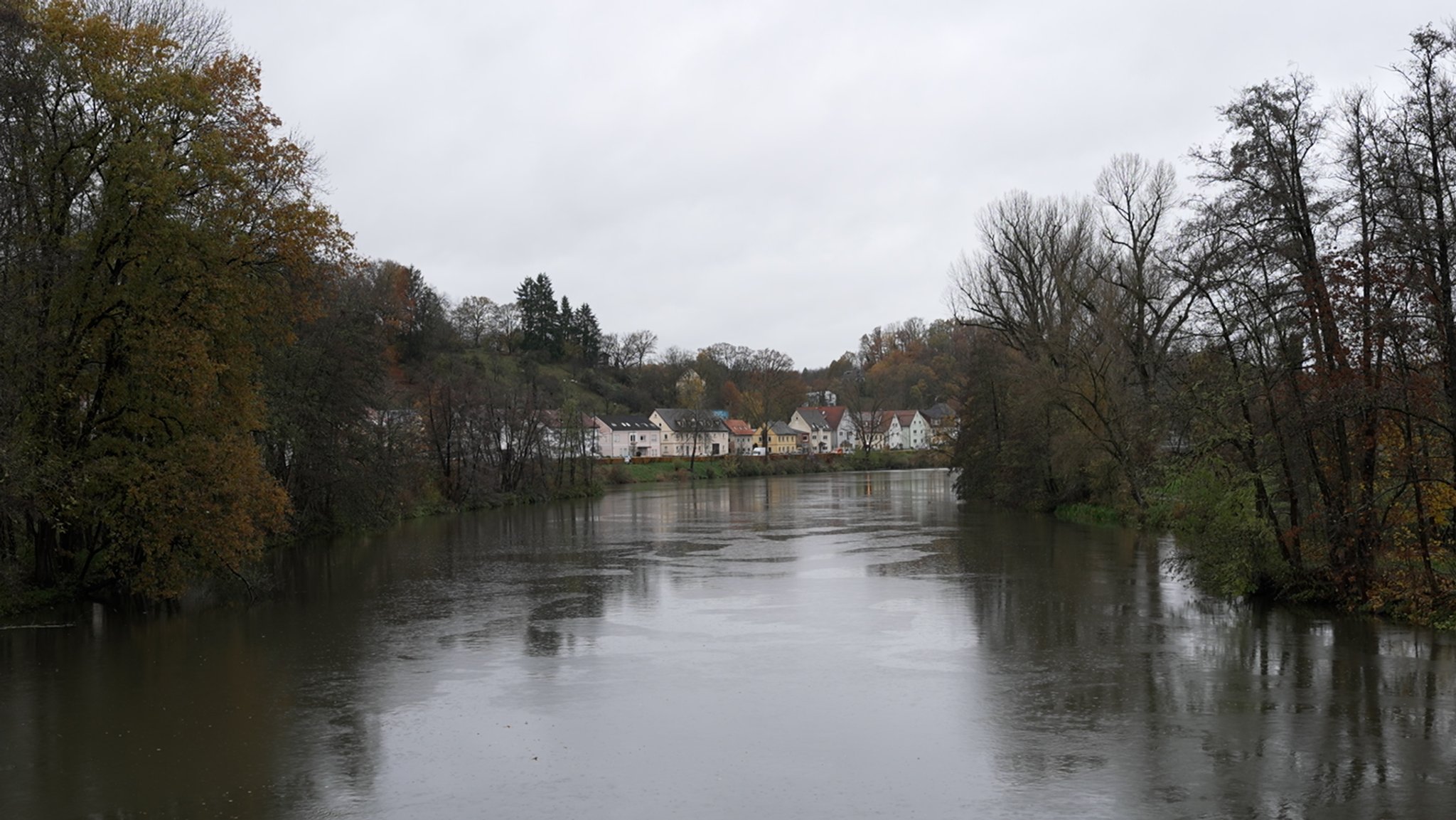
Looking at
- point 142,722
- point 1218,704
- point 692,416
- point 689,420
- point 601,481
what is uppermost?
point 692,416

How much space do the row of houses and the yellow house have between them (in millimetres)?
80

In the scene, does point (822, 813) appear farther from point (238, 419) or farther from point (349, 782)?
point (238, 419)

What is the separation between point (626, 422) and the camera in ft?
343

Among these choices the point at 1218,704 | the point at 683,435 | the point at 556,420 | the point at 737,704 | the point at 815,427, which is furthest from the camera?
the point at 815,427

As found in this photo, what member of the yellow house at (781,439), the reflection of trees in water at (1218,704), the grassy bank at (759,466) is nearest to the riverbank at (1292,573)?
the reflection of trees in water at (1218,704)

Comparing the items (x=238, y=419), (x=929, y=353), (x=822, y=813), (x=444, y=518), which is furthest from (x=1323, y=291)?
(x=929, y=353)

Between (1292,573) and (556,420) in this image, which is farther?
(556,420)

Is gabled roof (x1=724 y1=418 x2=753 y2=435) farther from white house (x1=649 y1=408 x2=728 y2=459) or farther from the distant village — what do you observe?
white house (x1=649 y1=408 x2=728 y2=459)

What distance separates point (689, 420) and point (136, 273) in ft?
251

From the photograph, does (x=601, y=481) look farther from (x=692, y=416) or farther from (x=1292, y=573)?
(x=1292, y=573)

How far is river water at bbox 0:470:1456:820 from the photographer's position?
9391mm

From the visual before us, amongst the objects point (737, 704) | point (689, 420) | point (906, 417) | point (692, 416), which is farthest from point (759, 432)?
point (737, 704)

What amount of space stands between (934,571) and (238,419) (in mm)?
15118

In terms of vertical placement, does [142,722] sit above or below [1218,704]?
above
